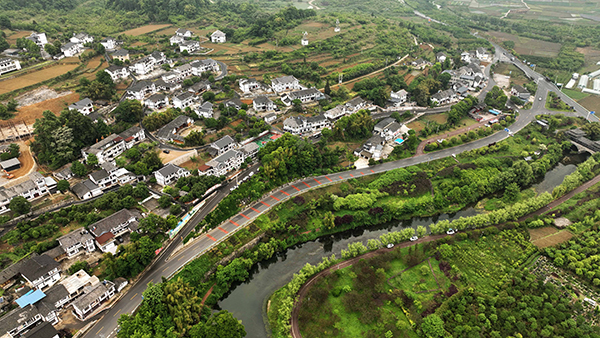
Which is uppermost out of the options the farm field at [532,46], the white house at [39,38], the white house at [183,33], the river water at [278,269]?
the white house at [39,38]

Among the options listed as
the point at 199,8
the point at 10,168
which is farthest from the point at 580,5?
the point at 10,168

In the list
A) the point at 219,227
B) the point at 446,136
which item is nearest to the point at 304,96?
the point at 446,136

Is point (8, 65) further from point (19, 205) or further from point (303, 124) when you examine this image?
point (303, 124)

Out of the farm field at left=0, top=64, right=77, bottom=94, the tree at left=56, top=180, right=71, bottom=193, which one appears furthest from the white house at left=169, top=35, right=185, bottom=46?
the tree at left=56, top=180, right=71, bottom=193

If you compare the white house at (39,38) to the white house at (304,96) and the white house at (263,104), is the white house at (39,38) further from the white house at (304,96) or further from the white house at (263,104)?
the white house at (304,96)

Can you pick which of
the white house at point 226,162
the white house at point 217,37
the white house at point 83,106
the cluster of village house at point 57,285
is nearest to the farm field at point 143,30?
the white house at point 217,37
